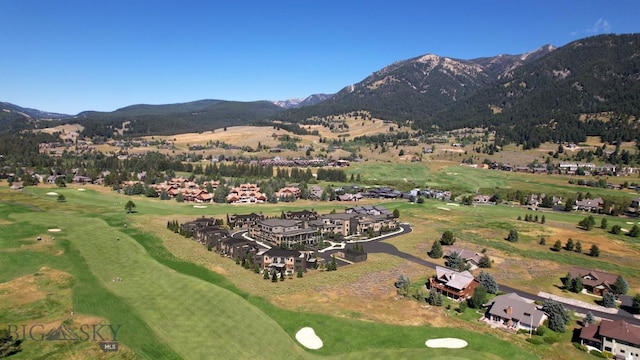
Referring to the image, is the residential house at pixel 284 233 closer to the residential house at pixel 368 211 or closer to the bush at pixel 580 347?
the residential house at pixel 368 211

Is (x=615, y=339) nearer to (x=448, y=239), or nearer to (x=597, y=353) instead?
(x=597, y=353)

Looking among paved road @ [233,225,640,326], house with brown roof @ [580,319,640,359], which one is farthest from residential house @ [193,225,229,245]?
house with brown roof @ [580,319,640,359]

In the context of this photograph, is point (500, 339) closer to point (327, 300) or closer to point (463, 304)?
point (463, 304)

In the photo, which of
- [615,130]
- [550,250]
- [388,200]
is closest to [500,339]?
[550,250]

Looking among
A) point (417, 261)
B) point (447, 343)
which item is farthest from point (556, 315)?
point (417, 261)
